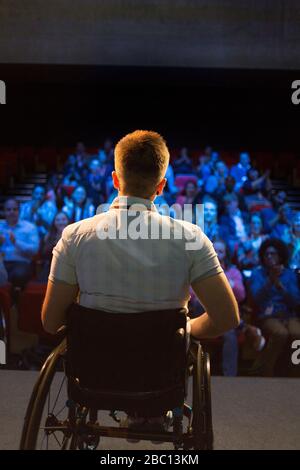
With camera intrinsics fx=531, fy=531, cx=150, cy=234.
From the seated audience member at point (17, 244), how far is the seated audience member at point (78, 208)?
1.20 ft

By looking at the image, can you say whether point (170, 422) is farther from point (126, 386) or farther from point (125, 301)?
point (125, 301)

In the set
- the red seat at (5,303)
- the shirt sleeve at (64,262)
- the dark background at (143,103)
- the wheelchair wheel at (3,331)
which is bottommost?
the wheelchair wheel at (3,331)

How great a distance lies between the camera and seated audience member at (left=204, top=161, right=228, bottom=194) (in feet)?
16.4

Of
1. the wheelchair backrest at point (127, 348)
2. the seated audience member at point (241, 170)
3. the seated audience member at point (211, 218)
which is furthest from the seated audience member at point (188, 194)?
the wheelchair backrest at point (127, 348)

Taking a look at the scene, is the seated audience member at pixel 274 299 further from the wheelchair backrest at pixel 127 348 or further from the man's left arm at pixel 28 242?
the wheelchair backrest at pixel 127 348

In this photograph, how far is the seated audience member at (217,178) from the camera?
197 inches

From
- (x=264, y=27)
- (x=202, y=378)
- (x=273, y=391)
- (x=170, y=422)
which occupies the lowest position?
(x=273, y=391)

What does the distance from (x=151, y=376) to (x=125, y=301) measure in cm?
21

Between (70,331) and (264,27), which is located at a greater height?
(264,27)

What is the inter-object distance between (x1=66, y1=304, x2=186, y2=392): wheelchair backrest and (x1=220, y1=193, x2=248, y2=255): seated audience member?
127 inches

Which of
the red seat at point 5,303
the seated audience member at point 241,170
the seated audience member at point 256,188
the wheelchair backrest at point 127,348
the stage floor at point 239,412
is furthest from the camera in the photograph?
the seated audience member at point 241,170

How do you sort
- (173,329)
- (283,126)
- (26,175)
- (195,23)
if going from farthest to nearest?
(26,175) < (283,126) < (195,23) < (173,329)

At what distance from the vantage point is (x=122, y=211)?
1.48m

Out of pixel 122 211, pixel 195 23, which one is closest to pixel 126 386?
pixel 122 211
